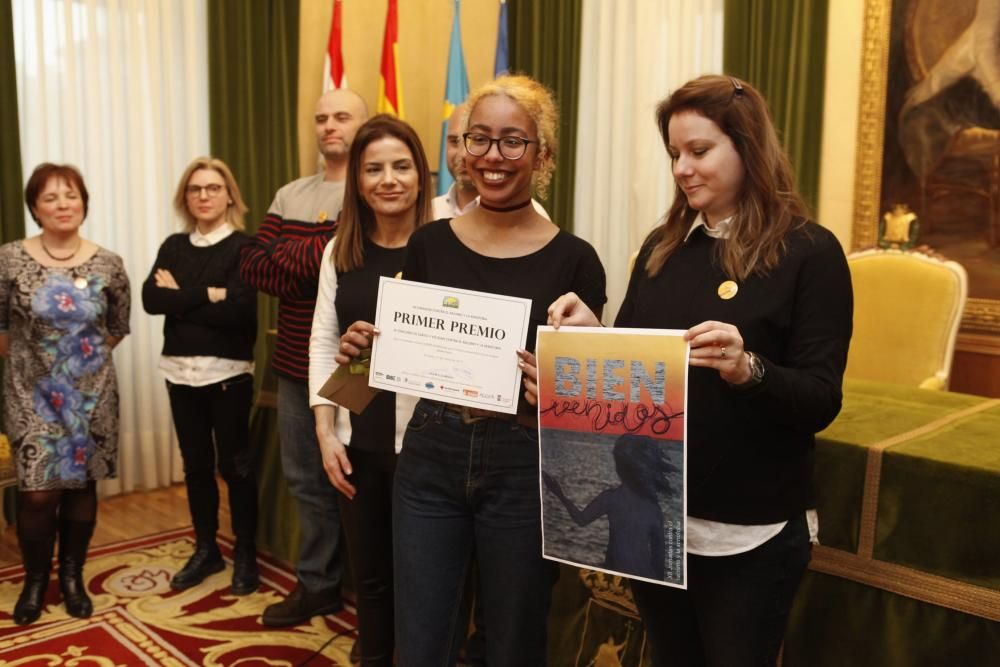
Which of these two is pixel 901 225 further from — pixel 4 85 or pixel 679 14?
pixel 4 85

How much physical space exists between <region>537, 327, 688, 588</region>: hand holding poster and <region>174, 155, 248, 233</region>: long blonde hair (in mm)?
2461

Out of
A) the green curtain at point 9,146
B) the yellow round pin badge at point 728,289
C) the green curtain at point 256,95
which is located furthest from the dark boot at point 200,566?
the yellow round pin badge at point 728,289

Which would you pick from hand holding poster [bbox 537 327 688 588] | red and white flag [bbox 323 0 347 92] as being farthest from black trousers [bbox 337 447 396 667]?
red and white flag [bbox 323 0 347 92]

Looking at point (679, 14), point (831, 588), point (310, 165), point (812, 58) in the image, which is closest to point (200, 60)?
point (310, 165)

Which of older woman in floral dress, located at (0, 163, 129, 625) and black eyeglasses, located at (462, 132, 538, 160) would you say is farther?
older woman in floral dress, located at (0, 163, 129, 625)

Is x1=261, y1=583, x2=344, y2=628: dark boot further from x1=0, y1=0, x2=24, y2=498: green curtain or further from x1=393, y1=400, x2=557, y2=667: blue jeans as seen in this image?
x1=0, y1=0, x2=24, y2=498: green curtain

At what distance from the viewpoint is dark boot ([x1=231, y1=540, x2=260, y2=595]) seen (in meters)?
3.40

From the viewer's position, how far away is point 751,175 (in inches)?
55.8

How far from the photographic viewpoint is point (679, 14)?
14.5 ft

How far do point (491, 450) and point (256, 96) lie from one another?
4.19 metres

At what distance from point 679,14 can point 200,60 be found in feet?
8.90

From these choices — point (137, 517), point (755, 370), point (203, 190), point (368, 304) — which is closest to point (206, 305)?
point (203, 190)

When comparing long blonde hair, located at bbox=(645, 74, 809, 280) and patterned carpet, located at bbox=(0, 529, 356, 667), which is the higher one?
long blonde hair, located at bbox=(645, 74, 809, 280)

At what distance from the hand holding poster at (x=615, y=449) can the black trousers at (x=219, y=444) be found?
7.10 feet
